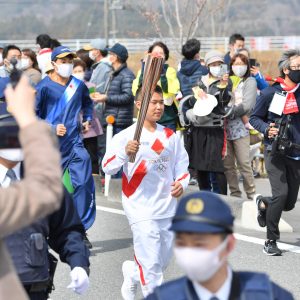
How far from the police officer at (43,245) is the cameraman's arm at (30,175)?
4.70 feet

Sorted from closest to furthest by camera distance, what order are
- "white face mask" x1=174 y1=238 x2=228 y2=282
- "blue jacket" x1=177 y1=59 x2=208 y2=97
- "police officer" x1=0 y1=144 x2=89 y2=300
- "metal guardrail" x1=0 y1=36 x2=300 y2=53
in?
"white face mask" x1=174 y1=238 x2=228 y2=282
"police officer" x1=0 y1=144 x2=89 y2=300
"blue jacket" x1=177 y1=59 x2=208 y2=97
"metal guardrail" x1=0 y1=36 x2=300 y2=53

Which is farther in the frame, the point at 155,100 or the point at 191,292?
the point at 155,100

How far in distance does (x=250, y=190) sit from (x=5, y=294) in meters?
10.0

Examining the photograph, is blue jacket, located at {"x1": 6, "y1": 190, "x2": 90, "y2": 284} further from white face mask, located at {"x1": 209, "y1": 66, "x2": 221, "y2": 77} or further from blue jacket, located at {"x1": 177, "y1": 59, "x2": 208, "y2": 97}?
blue jacket, located at {"x1": 177, "y1": 59, "x2": 208, "y2": 97}

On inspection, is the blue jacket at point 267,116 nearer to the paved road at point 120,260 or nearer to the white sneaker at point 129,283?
the paved road at point 120,260

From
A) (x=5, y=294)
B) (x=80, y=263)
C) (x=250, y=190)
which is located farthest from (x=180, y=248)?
(x=250, y=190)

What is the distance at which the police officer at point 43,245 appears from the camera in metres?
5.06

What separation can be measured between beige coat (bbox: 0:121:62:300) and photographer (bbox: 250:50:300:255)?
6.77 meters

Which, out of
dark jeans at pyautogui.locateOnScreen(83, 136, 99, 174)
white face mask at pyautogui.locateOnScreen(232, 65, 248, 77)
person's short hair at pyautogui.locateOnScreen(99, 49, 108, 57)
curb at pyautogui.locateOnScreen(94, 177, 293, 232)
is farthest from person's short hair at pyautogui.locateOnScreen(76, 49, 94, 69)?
curb at pyautogui.locateOnScreen(94, 177, 293, 232)

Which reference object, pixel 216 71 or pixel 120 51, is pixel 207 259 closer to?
pixel 216 71

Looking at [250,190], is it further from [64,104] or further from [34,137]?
[34,137]

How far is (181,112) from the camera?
1281 centimetres

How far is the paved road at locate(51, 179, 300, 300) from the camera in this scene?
29.4 feet

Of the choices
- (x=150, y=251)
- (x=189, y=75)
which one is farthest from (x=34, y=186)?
(x=189, y=75)
